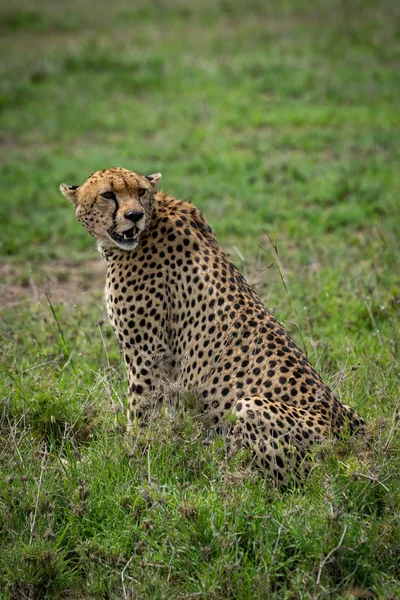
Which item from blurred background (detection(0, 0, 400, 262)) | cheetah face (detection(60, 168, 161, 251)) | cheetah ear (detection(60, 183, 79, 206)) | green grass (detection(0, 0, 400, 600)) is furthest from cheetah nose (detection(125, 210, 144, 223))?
blurred background (detection(0, 0, 400, 262))

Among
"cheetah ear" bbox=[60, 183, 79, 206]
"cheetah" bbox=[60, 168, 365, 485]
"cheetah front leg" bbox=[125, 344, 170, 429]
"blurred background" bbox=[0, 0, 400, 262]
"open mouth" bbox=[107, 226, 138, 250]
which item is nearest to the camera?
"cheetah" bbox=[60, 168, 365, 485]

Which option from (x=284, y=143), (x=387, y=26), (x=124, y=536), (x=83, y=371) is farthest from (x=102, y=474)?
(x=387, y=26)

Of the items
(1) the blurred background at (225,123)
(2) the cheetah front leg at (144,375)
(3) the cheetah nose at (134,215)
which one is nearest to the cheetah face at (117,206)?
(3) the cheetah nose at (134,215)

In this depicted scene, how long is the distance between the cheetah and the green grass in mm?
117

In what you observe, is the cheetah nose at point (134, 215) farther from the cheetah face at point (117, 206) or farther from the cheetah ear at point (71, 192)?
the cheetah ear at point (71, 192)

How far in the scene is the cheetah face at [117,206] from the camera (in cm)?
388

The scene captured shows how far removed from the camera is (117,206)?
3918 millimetres

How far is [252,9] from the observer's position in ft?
45.3

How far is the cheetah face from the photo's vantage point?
3.88 meters

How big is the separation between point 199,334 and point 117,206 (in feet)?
2.24

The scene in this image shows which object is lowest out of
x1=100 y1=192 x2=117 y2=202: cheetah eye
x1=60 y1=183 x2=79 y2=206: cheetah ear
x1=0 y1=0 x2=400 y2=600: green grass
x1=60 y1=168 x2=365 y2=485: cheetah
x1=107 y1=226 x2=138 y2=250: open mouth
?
A: x1=0 y1=0 x2=400 y2=600: green grass

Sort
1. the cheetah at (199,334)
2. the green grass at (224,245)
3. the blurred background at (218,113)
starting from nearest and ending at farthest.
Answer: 1. the green grass at (224,245)
2. the cheetah at (199,334)
3. the blurred background at (218,113)

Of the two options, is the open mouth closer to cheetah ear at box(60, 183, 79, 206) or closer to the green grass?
cheetah ear at box(60, 183, 79, 206)

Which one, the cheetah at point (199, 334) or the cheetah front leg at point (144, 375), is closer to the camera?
the cheetah at point (199, 334)
